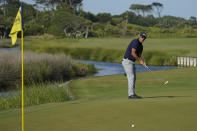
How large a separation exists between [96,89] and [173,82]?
4.02 meters

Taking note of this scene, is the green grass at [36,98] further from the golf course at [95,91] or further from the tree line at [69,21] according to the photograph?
the tree line at [69,21]

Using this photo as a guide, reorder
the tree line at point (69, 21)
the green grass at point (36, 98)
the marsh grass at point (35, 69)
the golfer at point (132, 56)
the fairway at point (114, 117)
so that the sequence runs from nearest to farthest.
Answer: the fairway at point (114, 117)
the golfer at point (132, 56)
the green grass at point (36, 98)
the marsh grass at point (35, 69)
the tree line at point (69, 21)

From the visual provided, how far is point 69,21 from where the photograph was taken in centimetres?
10419

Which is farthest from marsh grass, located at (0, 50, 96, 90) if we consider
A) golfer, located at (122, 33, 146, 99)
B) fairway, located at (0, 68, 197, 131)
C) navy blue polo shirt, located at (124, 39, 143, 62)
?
fairway, located at (0, 68, 197, 131)

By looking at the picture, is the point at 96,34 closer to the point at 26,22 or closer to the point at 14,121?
the point at 26,22

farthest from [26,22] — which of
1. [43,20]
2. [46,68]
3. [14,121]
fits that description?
[14,121]

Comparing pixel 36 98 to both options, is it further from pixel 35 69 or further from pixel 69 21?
pixel 69 21

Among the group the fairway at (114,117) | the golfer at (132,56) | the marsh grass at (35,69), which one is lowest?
the marsh grass at (35,69)

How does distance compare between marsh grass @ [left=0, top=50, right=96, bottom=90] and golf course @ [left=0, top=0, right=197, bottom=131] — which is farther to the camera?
marsh grass @ [left=0, top=50, right=96, bottom=90]

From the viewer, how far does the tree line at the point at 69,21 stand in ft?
335

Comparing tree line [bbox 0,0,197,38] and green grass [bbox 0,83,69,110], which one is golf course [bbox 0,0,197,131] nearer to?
green grass [bbox 0,83,69,110]

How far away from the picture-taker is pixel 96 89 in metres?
17.8

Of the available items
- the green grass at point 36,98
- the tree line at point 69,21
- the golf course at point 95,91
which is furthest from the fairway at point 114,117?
the tree line at point 69,21

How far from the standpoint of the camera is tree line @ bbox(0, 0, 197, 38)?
335 ft
